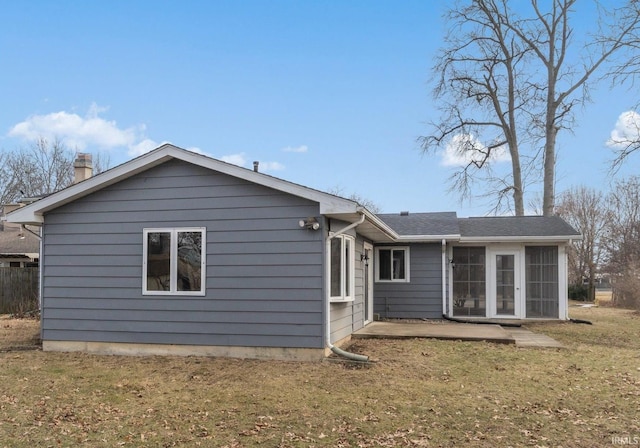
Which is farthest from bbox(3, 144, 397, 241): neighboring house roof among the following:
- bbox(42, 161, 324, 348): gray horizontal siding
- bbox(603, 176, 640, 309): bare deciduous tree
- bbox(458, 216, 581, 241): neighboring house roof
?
bbox(603, 176, 640, 309): bare deciduous tree

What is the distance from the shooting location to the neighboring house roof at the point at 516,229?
12.8m

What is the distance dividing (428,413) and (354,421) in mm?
778

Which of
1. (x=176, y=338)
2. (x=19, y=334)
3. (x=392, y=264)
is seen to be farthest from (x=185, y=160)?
(x=392, y=264)

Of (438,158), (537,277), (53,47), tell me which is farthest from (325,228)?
(438,158)

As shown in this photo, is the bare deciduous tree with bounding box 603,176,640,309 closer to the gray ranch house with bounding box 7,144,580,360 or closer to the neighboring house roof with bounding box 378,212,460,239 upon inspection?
the neighboring house roof with bounding box 378,212,460,239

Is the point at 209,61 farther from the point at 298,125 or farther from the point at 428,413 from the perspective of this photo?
the point at 428,413

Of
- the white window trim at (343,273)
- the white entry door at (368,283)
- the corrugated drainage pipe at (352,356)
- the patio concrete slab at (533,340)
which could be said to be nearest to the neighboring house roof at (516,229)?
the white entry door at (368,283)

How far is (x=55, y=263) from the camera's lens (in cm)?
854

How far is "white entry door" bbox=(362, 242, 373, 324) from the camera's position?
1133cm

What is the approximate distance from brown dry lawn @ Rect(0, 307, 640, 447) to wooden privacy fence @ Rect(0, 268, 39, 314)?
828cm

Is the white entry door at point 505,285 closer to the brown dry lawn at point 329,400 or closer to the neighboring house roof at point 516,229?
the neighboring house roof at point 516,229

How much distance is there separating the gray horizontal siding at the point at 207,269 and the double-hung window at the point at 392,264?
6.12 meters

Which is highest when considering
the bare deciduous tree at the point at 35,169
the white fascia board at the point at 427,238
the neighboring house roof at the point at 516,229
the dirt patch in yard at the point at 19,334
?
the bare deciduous tree at the point at 35,169

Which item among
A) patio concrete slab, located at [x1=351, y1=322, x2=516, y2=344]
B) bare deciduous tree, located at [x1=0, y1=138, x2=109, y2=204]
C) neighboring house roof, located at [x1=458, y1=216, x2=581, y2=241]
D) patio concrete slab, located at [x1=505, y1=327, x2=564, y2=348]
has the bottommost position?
patio concrete slab, located at [x1=505, y1=327, x2=564, y2=348]
